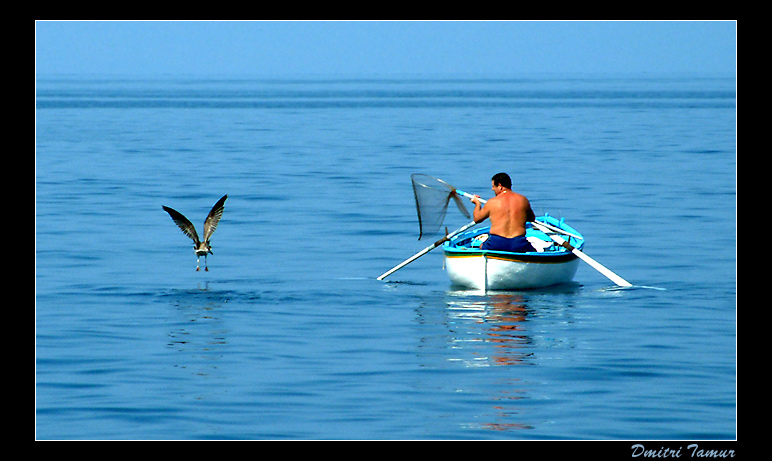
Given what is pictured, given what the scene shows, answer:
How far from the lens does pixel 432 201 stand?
2059cm

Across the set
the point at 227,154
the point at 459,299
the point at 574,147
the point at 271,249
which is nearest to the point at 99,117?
the point at 227,154

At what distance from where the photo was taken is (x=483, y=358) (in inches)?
574

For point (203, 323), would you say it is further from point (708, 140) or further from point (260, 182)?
point (708, 140)

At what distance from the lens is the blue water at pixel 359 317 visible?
Result: 487 inches

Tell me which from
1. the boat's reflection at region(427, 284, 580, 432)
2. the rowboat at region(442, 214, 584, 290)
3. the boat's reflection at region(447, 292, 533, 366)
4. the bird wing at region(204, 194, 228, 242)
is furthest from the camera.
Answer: the rowboat at region(442, 214, 584, 290)

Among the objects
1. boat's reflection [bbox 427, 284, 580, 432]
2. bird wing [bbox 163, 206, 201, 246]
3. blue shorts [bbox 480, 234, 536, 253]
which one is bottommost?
boat's reflection [bbox 427, 284, 580, 432]

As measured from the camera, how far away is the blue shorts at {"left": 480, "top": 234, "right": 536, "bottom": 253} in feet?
62.1

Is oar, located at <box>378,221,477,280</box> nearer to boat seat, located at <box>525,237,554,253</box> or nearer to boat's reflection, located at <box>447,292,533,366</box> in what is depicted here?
boat seat, located at <box>525,237,554,253</box>

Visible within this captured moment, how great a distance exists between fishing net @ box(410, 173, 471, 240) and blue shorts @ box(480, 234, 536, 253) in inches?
63.3

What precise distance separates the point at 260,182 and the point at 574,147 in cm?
1851

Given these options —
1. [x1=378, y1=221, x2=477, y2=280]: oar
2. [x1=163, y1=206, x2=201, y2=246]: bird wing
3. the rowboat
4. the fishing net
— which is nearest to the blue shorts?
the rowboat

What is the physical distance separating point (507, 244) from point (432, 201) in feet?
6.72

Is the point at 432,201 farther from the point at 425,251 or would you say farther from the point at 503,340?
the point at 503,340

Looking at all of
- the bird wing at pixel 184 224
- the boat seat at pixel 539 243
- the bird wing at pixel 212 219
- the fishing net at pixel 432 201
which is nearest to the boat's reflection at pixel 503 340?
the boat seat at pixel 539 243
